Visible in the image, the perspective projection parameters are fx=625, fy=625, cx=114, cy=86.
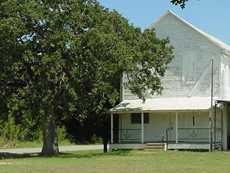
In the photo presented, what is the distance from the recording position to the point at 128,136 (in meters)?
45.9

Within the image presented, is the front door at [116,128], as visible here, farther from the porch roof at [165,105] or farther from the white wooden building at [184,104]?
the porch roof at [165,105]

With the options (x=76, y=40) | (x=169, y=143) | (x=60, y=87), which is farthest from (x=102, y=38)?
(x=169, y=143)

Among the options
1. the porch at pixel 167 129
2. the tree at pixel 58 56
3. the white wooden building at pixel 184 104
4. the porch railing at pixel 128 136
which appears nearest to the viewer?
the tree at pixel 58 56

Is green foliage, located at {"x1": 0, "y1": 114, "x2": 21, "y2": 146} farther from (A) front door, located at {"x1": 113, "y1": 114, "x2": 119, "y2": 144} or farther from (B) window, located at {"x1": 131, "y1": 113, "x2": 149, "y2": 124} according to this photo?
(B) window, located at {"x1": 131, "y1": 113, "x2": 149, "y2": 124}

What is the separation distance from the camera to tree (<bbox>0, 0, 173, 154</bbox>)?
33812 mm

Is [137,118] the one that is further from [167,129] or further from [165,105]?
[165,105]

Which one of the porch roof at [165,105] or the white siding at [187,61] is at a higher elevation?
the white siding at [187,61]

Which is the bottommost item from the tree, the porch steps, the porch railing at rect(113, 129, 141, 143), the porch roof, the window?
the porch steps

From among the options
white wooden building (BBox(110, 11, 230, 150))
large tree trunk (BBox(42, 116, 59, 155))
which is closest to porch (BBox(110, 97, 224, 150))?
white wooden building (BBox(110, 11, 230, 150))

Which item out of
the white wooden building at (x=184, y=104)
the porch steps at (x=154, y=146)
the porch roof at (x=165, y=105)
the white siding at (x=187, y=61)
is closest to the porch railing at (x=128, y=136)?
the white wooden building at (x=184, y=104)

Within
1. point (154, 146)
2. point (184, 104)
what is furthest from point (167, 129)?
point (184, 104)

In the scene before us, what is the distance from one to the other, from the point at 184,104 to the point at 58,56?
12541mm

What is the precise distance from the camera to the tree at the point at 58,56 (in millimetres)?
33812

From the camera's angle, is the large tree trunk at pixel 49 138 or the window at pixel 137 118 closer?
the large tree trunk at pixel 49 138
